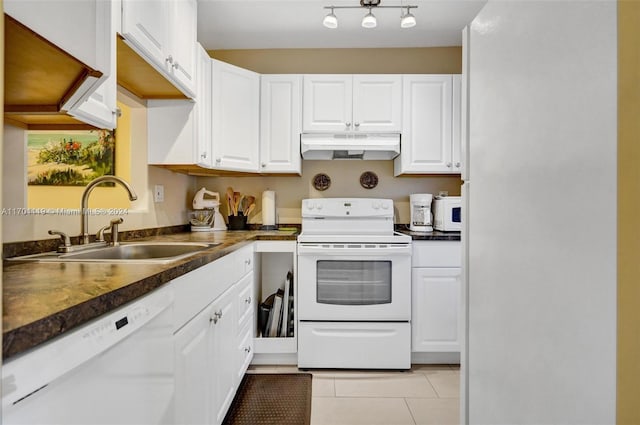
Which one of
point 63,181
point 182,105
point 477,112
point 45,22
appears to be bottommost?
point 63,181

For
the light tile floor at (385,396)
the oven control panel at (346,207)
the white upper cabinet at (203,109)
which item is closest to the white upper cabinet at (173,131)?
the white upper cabinet at (203,109)

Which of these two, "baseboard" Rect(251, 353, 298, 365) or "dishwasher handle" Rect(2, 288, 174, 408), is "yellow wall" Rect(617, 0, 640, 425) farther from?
"baseboard" Rect(251, 353, 298, 365)

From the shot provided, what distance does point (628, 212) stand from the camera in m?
0.44

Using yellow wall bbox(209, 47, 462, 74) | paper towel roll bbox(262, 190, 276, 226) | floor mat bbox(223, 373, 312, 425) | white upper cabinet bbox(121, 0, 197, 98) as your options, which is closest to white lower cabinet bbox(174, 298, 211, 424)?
floor mat bbox(223, 373, 312, 425)

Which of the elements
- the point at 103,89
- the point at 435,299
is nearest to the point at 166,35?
the point at 103,89

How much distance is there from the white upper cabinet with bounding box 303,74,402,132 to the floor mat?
1.76 meters

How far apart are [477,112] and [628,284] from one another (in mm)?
603

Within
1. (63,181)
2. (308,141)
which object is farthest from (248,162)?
(63,181)

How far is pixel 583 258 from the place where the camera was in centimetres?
53

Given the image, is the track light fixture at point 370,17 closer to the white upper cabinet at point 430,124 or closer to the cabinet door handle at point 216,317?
the white upper cabinet at point 430,124

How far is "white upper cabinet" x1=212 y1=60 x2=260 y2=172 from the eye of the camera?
2.52m

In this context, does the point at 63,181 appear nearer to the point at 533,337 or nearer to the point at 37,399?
the point at 37,399

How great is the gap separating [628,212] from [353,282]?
6.60 feet

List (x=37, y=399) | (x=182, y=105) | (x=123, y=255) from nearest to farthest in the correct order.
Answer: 1. (x=37, y=399)
2. (x=123, y=255)
3. (x=182, y=105)
